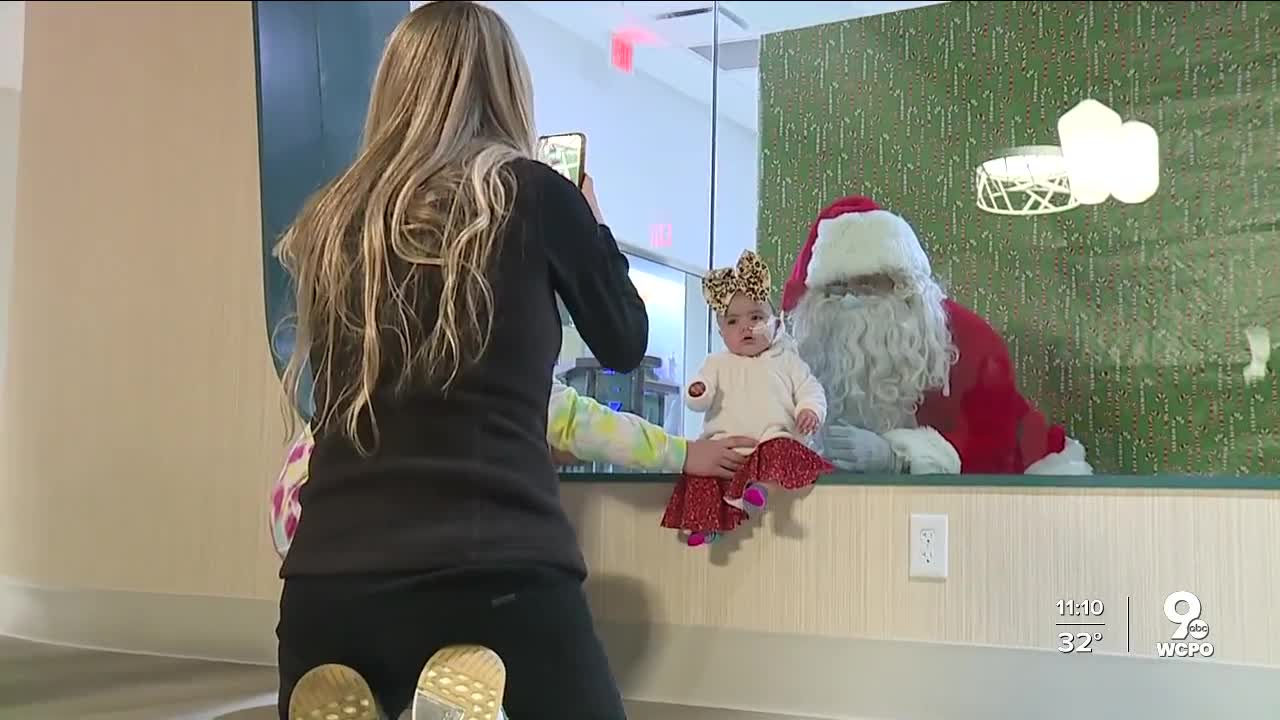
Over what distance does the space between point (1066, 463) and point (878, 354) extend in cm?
31

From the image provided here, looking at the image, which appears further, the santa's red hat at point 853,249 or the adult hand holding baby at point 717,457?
the santa's red hat at point 853,249

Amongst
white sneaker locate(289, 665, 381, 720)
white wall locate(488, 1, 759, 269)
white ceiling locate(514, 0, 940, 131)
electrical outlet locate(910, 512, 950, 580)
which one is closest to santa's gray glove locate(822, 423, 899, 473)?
electrical outlet locate(910, 512, 950, 580)

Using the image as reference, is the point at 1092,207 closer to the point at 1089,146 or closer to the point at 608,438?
the point at 1089,146

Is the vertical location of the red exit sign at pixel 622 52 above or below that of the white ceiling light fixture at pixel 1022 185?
above

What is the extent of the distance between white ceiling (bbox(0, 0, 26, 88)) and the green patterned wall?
1.81 metres

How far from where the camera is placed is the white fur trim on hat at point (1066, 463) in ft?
5.36

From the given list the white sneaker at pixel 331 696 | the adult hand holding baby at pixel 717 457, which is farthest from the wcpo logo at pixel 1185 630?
the white sneaker at pixel 331 696

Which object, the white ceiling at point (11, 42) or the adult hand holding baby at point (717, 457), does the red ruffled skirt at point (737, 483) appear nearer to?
the adult hand holding baby at point (717, 457)

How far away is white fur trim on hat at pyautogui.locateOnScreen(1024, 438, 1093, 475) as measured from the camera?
5.36 ft

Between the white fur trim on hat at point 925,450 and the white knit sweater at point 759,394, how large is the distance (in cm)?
12

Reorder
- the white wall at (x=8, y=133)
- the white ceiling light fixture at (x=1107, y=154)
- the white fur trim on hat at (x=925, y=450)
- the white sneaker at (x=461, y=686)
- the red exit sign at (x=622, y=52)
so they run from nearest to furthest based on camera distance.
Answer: the white sneaker at (x=461, y=686) → the white fur trim on hat at (x=925, y=450) → the white ceiling light fixture at (x=1107, y=154) → the red exit sign at (x=622, y=52) → the white wall at (x=8, y=133)

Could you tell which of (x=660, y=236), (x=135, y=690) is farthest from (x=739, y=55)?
(x=135, y=690)

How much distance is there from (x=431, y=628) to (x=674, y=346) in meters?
0.86

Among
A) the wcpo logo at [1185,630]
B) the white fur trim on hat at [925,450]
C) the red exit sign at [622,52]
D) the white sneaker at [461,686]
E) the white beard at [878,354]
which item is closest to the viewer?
the white sneaker at [461,686]
